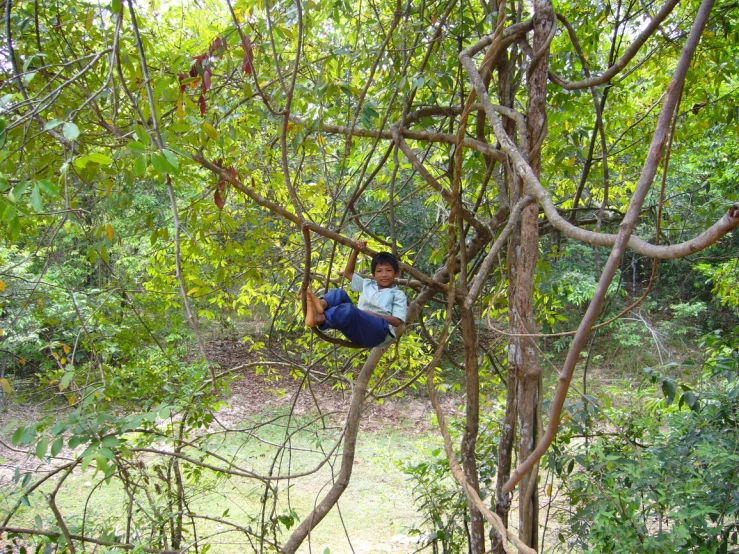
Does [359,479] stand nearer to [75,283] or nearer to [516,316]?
[75,283]

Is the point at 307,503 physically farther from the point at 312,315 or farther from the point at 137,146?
the point at 137,146

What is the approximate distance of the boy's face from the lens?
229 centimetres

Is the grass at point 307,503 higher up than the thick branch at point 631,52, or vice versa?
the thick branch at point 631,52

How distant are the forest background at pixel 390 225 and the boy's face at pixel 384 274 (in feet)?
0.56

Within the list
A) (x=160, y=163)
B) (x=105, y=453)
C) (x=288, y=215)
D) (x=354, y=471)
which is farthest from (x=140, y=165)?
(x=354, y=471)

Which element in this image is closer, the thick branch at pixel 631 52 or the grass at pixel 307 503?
the thick branch at pixel 631 52

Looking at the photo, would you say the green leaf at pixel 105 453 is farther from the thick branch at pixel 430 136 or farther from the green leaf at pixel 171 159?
the thick branch at pixel 430 136

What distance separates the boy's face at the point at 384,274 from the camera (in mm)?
2291

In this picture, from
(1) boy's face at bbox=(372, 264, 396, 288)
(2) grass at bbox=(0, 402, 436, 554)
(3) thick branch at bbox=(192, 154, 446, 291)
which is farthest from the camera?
(2) grass at bbox=(0, 402, 436, 554)

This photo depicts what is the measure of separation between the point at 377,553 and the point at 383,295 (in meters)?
3.15

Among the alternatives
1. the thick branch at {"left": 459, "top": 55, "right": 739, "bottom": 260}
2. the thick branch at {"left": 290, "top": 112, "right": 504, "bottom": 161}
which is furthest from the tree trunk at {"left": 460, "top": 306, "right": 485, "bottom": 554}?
the thick branch at {"left": 459, "top": 55, "right": 739, "bottom": 260}

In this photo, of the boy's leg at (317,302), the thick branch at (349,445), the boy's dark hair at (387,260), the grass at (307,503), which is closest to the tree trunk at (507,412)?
the boy's dark hair at (387,260)

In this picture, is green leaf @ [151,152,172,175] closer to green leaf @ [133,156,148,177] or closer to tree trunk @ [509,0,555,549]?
green leaf @ [133,156,148,177]

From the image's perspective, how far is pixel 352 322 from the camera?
2184mm
